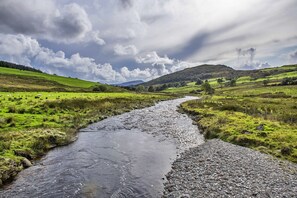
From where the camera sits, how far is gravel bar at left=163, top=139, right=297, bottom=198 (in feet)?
60.3

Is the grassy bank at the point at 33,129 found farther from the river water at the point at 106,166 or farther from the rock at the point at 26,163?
the river water at the point at 106,166

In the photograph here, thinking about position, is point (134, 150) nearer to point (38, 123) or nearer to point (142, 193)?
point (142, 193)

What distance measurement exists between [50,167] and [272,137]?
27.5m

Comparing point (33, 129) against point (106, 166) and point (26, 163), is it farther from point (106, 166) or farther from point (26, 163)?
point (106, 166)

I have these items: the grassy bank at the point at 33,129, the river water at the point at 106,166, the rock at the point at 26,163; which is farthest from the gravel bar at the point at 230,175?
the grassy bank at the point at 33,129

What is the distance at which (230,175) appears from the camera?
70.3 ft

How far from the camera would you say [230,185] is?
1941cm

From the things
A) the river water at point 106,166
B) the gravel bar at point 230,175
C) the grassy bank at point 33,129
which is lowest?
the river water at point 106,166

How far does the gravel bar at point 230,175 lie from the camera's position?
60.3 feet

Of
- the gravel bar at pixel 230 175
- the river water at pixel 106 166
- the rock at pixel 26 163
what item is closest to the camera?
the gravel bar at pixel 230 175

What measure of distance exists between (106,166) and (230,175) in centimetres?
1273

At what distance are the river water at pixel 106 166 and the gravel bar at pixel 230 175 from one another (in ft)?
5.90

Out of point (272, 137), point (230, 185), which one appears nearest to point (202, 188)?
A: point (230, 185)

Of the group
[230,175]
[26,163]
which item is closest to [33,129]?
[26,163]
